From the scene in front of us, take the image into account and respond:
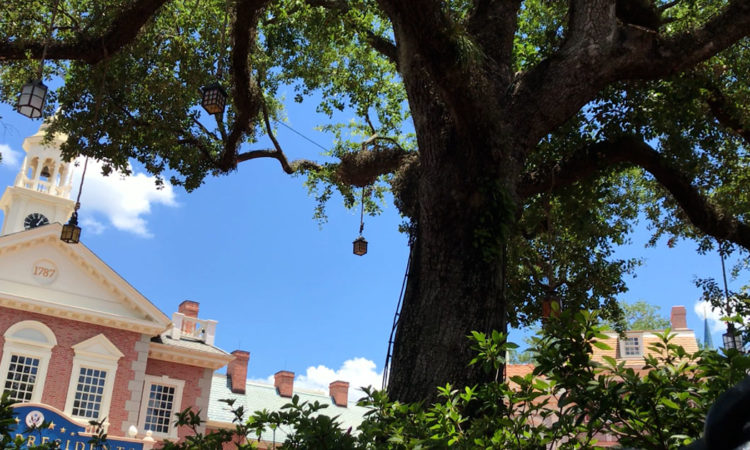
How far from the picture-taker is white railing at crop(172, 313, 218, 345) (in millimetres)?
32812

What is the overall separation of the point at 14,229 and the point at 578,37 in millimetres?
43811

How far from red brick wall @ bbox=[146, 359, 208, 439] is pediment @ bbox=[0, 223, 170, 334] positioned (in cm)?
160

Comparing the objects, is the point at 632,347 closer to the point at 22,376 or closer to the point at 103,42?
the point at 22,376

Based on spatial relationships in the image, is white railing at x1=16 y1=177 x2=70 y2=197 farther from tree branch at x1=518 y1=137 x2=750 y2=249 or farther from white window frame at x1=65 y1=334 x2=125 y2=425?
tree branch at x1=518 y1=137 x2=750 y2=249

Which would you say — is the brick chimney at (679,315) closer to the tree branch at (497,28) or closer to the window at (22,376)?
the window at (22,376)

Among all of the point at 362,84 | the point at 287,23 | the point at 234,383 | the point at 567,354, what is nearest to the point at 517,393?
the point at 567,354

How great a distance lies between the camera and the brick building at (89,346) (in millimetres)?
26172

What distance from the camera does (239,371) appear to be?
128ft

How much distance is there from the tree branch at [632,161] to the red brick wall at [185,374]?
78.8 ft

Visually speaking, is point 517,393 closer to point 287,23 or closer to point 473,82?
point 473,82

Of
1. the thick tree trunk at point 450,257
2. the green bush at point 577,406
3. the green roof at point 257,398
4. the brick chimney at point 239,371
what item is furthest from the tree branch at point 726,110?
the brick chimney at point 239,371

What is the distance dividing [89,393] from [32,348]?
276 centimetres

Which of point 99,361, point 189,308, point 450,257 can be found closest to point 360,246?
point 450,257

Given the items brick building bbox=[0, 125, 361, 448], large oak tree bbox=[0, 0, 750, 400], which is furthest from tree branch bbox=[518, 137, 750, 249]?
brick building bbox=[0, 125, 361, 448]
